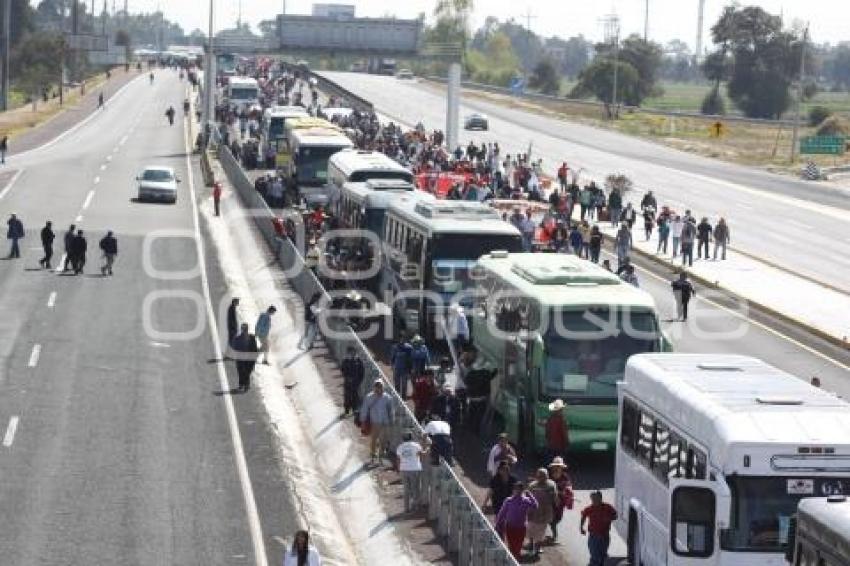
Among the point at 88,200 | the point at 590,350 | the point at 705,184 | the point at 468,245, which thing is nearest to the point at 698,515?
the point at 590,350

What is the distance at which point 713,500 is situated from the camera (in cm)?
1695

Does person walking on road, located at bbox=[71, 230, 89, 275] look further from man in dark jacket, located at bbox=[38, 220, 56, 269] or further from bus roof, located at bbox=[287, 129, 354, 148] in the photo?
bus roof, located at bbox=[287, 129, 354, 148]

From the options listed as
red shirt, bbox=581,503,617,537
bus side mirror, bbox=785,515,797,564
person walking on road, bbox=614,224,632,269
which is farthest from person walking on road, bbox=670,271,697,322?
bus side mirror, bbox=785,515,797,564

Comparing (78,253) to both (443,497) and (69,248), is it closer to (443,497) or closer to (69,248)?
(69,248)

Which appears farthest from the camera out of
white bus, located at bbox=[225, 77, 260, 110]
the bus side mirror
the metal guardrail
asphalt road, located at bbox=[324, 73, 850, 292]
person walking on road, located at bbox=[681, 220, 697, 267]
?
the metal guardrail

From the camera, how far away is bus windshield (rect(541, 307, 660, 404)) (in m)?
26.6

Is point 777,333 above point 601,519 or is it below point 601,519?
below

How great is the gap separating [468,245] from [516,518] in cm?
1585

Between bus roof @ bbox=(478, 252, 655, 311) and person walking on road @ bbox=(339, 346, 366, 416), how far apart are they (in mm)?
2769

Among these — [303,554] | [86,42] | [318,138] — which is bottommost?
[303,554]

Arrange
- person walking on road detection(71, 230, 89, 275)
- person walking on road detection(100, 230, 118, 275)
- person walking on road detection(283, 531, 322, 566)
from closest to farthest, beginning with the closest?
A: person walking on road detection(283, 531, 322, 566)
person walking on road detection(71, 230, 89, 275)
person walking on road detection(100, 230, 118, 275)

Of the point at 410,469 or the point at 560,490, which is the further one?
the point at 410,469

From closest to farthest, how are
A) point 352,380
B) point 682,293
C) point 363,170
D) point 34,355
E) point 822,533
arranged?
point 822,533, point 352,380, point 34,355, point 682,293, point 363,170

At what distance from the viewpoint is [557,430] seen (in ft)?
83.4
